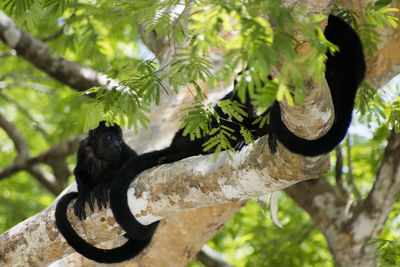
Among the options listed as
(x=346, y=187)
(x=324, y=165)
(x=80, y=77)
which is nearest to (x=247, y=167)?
(x=324, y=165)

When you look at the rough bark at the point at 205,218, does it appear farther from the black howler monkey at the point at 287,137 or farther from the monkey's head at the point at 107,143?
the monkey's head at the point at 107,143

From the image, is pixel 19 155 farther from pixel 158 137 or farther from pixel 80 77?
pixel 158 137

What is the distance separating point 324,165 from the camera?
8.77ft

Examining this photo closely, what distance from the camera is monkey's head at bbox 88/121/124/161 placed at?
4.33 meters

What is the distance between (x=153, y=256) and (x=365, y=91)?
8.16 feet

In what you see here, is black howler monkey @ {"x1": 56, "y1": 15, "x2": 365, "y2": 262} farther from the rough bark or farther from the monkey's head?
the monkey's head

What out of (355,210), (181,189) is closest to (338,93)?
(181,189)

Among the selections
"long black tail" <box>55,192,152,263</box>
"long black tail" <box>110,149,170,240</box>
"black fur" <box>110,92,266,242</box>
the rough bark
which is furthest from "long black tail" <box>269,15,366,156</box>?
"long black tail" <box>55,192,152,263</box>

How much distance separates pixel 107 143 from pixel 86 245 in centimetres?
107

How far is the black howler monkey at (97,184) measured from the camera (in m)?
3.54

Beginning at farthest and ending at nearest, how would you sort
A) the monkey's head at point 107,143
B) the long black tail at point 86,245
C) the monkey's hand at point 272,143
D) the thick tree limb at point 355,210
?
the thick tree limb at point 355,210, the monkey's head at point 107,143, the long black tail at point 86,245, the monkey's hand at point 272,143

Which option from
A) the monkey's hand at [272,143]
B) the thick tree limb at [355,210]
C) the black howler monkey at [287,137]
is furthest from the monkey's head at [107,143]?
the thick tree limb at [355,210]

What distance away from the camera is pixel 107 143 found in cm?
435

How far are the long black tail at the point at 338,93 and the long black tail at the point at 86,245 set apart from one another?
166 cm
